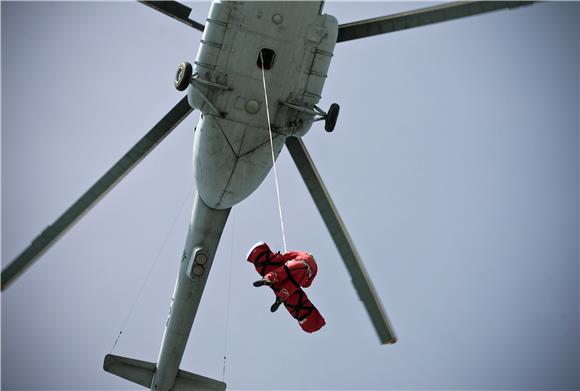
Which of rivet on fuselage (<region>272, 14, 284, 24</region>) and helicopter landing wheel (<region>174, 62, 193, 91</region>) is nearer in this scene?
rivet on fuselage (<region>272, 14, 284, 24</region>)

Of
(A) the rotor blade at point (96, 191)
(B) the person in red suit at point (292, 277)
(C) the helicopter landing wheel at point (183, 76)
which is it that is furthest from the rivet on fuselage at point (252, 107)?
(B) the person in red suit at point (292, 277)

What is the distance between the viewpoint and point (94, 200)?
37.4 ft

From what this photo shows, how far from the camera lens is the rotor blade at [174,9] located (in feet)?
32.8

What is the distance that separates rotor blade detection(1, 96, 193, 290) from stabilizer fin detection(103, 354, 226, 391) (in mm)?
3742

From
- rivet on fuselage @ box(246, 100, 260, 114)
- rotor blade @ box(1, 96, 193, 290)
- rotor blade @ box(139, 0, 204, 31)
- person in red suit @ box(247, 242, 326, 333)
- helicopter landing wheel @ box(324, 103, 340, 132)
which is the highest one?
rotor blade @ box(139, 0, 204, 31)

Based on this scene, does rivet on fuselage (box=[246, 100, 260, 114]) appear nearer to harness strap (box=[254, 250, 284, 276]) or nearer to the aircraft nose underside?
the aircraft nose underside

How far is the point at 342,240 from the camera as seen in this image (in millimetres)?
11758

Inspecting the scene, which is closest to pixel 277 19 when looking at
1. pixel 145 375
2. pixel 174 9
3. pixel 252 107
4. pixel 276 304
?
pixel 252 107

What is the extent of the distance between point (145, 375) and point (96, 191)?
537 cm

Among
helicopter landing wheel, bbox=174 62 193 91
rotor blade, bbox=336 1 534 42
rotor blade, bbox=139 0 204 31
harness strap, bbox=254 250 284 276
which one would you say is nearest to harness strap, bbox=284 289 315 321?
harness strap, bbox=254 250 284 276

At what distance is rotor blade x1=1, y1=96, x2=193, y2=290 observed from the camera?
1125cm

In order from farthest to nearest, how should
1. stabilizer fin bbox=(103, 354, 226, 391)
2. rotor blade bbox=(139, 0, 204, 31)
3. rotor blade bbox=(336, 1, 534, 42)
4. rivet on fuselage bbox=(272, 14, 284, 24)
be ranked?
1. stabilizer fin bbox=(103, 354, 226, 391)
2. rotor blade bbox=(139, 0, 204, 31)
3. rivet on fuselage bbox=(272, 14, 284, 24)
4. rotor blade bbox=(336, 1, 534, 42)

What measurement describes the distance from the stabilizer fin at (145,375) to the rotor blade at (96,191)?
147 inches

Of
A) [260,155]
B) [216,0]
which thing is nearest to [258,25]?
[216,0]
